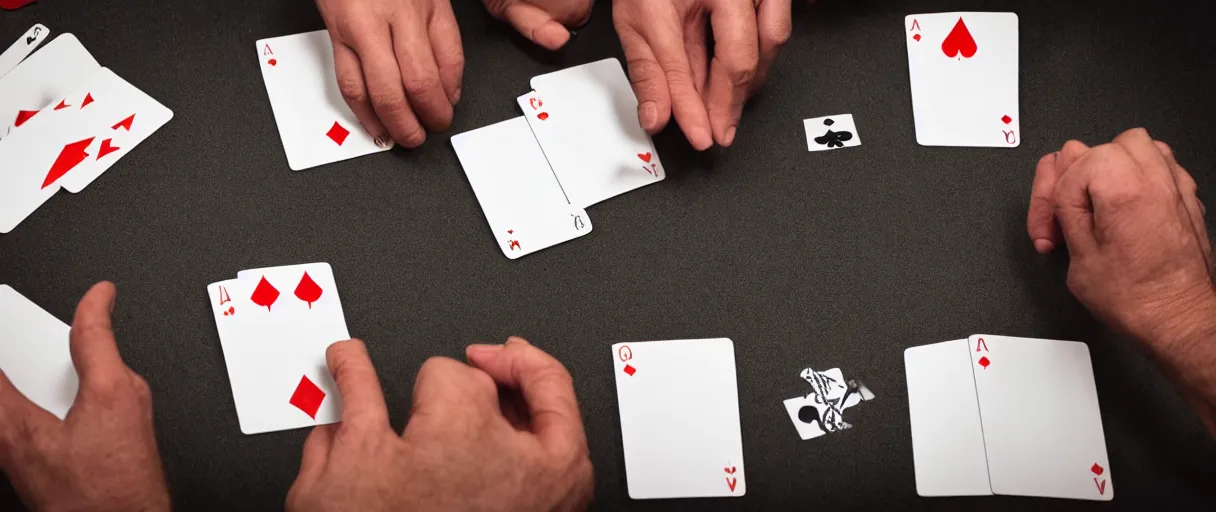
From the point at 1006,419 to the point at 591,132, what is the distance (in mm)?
921

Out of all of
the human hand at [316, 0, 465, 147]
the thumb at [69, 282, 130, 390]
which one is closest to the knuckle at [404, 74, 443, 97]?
the human hand at [316, 0, 465, 147]

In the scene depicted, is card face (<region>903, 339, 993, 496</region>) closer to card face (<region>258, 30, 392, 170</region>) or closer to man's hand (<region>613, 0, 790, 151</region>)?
man's hand (<region>613, 0, 790, 151</region>)

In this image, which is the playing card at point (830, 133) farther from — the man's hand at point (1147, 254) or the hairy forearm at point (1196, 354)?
the hairy forearm at point (1196, 354)

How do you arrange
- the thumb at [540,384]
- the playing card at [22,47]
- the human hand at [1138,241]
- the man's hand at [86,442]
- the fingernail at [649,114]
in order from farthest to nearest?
1. the playing card at [22,47]
2. the fingernail at [649,114]
3. the human hand at [1138,241]
4. the thumb at [540,384]
5. the man's hand at [86,442]

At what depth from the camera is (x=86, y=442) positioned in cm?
114

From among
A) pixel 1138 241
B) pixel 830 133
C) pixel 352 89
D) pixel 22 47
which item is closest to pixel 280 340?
pixel 352 89

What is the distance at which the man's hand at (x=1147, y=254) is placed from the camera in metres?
1.38

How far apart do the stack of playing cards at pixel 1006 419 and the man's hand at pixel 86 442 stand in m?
1.23

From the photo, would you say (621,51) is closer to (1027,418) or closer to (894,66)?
(894,66)

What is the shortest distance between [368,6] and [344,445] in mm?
782

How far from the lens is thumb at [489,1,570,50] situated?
5.78 ft

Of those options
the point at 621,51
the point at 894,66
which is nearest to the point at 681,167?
the point at 621,51

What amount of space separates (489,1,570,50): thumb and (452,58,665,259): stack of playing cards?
2.6 inches

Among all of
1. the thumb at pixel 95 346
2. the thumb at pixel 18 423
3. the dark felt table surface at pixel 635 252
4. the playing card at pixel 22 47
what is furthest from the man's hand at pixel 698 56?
the playing card at pixel 22 47
